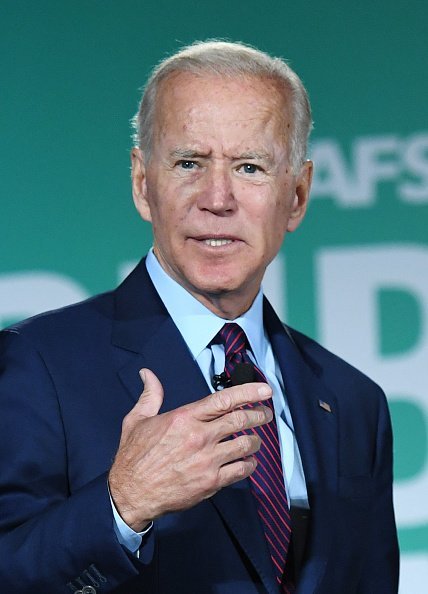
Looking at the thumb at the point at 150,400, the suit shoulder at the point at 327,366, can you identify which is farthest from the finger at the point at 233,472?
the suit shoulder at the point at 327,366

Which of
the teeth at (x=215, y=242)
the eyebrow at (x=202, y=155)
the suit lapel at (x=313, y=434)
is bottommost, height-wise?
the suit lapel at (x=313, y=434)

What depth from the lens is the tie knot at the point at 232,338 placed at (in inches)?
94.2

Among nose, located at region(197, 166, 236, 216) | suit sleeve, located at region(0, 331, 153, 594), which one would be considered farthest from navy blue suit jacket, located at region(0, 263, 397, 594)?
nose, located at region(197, 166, 236, 216)

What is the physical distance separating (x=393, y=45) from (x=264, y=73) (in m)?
1.30

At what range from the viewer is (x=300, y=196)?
2623mm

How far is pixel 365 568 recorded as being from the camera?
259cm

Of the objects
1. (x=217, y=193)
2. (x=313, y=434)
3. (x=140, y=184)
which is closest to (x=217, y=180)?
(x=217, y=193)

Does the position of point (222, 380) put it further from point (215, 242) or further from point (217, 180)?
point (217, 180)

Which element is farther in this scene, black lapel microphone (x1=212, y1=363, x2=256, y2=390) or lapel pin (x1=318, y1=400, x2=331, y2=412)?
lapel pin (x1=318, y1=400, x2=331, y2=412)

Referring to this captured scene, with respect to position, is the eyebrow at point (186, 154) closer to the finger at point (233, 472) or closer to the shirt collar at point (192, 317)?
the shirt collar at point (192, 317)

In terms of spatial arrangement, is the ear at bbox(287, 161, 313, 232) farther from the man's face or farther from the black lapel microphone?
→ the black lapel microphone

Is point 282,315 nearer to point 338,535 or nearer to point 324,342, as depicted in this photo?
point 324,342

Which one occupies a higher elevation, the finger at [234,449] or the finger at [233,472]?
the finger at [234,449]

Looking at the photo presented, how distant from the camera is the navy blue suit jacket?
1.99 meters
